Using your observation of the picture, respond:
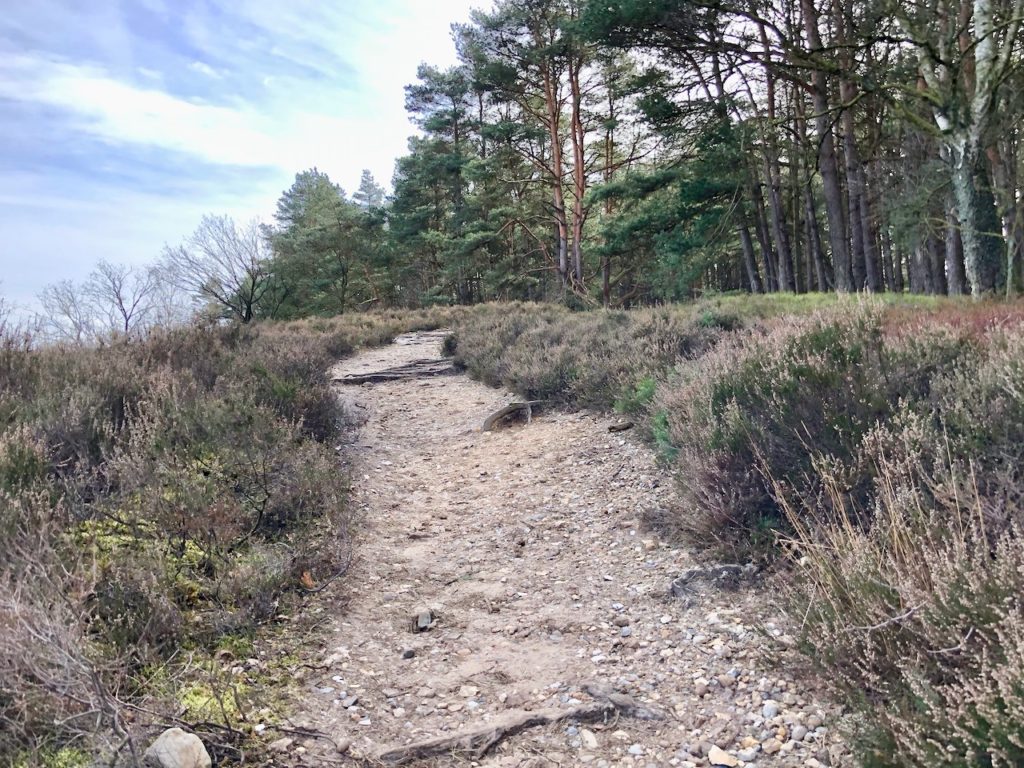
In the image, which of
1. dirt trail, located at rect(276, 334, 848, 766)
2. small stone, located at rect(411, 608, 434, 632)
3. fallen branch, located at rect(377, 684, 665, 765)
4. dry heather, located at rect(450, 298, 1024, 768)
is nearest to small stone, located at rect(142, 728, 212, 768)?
dirt trail, located at rect(276, 334, 848, 766)

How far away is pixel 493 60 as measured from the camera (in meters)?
24.6

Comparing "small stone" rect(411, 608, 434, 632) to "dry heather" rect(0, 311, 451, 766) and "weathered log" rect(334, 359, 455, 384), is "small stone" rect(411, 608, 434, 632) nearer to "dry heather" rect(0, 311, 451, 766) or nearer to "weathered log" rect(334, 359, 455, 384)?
"dry heather" rect(0, 311, 451, 766)

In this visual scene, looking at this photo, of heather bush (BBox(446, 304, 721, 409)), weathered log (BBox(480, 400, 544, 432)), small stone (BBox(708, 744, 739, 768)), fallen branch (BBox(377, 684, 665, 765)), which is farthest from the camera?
weathered log (BBox(480, 400, 544, 432))

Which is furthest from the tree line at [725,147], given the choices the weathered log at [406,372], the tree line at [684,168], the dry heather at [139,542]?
the weathered log at [406,372]

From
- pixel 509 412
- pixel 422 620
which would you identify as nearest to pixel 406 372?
pixel 509 412

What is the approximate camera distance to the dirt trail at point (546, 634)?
8.41 feet

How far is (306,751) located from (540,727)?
3.14 feet

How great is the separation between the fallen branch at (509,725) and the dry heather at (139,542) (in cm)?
72

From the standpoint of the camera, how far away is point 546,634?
350cm

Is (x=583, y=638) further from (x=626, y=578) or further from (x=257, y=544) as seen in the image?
(x=257, y=544)

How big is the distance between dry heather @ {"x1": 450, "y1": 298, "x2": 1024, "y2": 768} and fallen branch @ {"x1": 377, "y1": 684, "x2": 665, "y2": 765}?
84 cm

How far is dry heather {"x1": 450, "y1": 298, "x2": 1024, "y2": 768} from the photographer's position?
2002 millimetres

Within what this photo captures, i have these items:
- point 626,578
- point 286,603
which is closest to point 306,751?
point 286,603

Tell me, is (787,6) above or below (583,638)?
above
